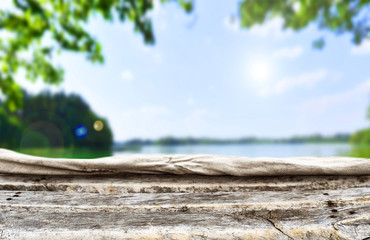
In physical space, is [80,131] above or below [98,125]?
below

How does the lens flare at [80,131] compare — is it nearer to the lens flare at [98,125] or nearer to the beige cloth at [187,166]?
the lens flare at [98,125]

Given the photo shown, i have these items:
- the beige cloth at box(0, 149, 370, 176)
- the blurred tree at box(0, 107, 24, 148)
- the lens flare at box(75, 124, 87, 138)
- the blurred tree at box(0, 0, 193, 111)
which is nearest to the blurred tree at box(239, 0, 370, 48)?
the blurred tree at box(0, 0, 193, 111)

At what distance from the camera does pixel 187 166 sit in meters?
0.94

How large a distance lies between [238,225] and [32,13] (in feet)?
17.3

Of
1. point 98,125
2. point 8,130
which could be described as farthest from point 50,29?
point 8,130

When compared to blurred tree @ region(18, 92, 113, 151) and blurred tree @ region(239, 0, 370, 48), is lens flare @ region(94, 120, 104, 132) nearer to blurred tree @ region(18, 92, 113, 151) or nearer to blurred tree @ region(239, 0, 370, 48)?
blurred tree @ region(18, 92, 113, 151)

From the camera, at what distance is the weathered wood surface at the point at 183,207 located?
752mm

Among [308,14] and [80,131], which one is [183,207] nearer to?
[308,14]

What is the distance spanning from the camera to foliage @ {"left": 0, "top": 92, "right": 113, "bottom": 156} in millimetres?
9438

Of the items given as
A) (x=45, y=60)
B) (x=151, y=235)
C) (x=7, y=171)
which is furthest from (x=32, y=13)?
(x=151, y=235)

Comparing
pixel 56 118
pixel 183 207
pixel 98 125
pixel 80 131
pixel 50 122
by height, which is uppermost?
pixel 56 118

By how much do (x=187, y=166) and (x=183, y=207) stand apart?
0.54 feet

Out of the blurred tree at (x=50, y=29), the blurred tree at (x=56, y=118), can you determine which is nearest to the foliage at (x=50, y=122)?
the blurred tree at (x=56, y=118)

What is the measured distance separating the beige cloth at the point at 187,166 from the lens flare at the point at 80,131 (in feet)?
26.7
